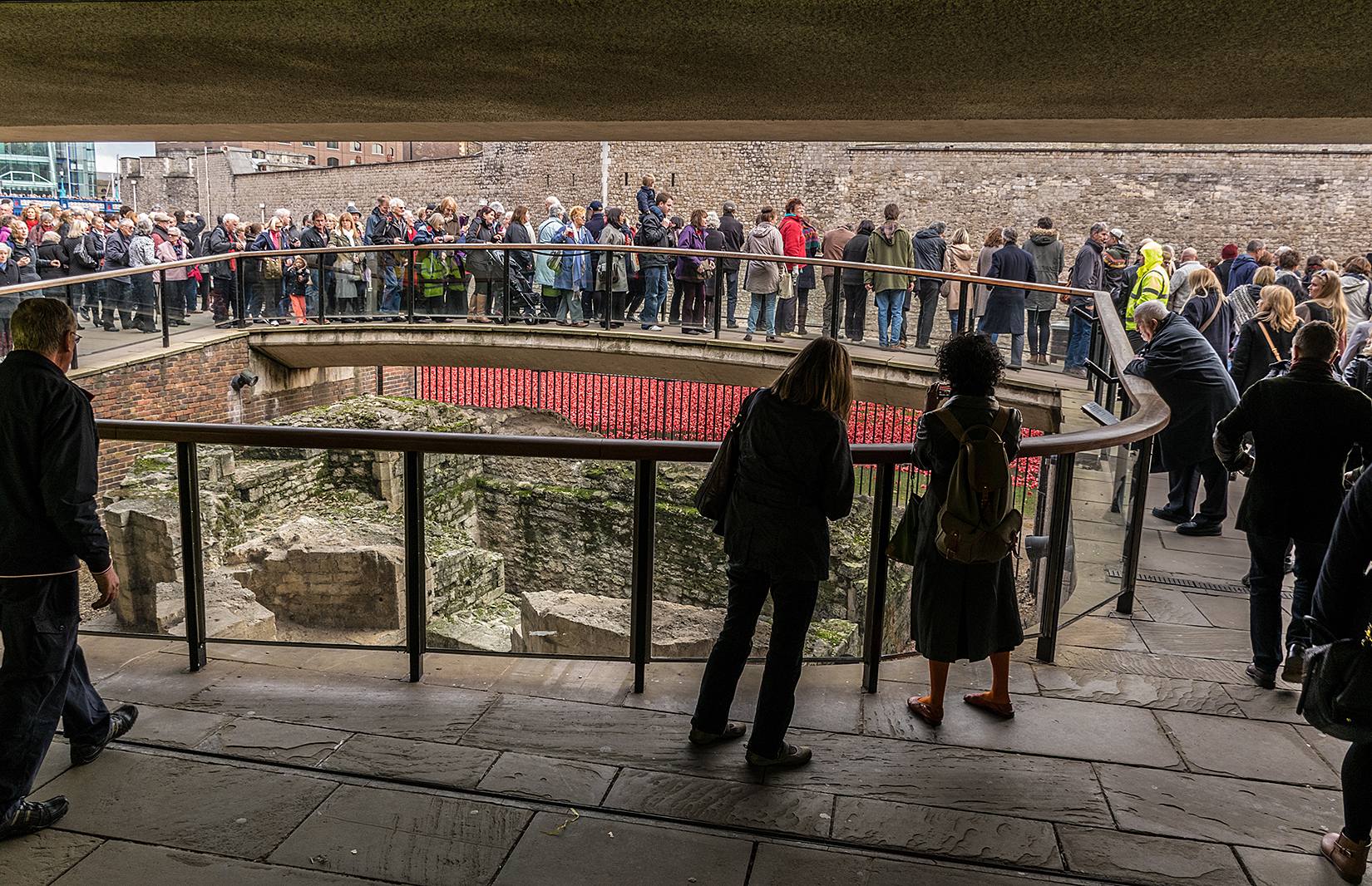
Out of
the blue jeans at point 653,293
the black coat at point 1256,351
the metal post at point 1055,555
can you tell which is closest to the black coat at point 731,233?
the blue jeans at point 653,293

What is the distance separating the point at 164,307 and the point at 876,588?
10563 mm

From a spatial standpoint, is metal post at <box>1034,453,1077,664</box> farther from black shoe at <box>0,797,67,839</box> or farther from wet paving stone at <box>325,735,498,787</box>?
black shoe at <box>0,797,67,839</box>

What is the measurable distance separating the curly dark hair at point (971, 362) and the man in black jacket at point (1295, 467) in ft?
4.56

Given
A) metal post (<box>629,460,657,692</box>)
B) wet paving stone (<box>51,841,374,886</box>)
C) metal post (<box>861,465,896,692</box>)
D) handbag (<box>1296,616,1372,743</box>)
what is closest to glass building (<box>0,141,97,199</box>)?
metal post (<box>629,460,657,692</box>)

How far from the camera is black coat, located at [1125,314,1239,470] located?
610 centimetres

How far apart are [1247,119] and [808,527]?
5.99 ft

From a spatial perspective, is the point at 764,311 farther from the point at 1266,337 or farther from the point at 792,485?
the point at 792,485

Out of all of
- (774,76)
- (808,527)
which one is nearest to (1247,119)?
(774,76)

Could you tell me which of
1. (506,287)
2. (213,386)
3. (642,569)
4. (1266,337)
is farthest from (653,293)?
(642,569)

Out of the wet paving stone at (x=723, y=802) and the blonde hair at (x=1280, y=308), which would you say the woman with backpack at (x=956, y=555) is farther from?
the blonde hair at (x=1280, y=308)

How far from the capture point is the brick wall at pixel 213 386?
34.6ft

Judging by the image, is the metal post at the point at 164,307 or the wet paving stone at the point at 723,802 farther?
the metal post at the point at 164,307

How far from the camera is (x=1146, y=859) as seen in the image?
A: 2.75m

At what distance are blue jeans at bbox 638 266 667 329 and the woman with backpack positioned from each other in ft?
28.6
